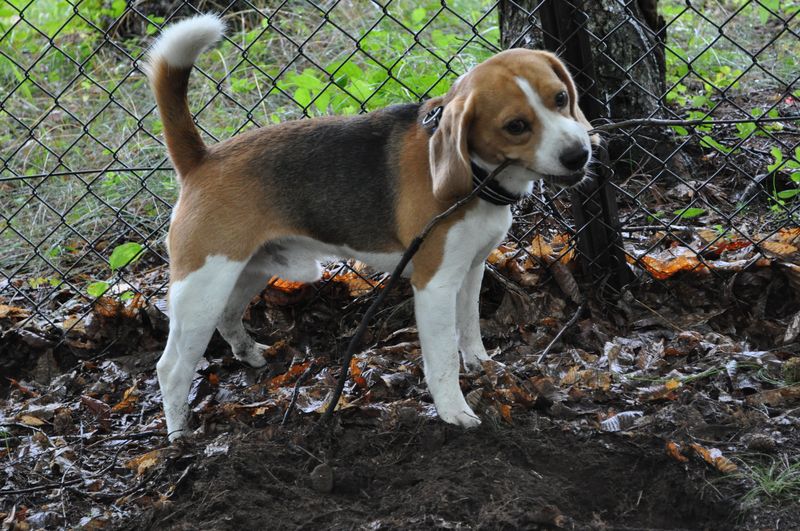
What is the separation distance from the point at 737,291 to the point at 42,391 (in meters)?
3.15

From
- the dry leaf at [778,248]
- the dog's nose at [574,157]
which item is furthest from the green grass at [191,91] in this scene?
the dog's nose at [574,157]

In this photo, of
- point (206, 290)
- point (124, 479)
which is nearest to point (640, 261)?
point (206, 290)

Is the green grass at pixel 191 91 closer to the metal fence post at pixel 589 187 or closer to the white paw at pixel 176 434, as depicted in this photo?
the metal fence post at pixel 589 187

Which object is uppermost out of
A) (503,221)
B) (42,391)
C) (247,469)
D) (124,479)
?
(503,221)

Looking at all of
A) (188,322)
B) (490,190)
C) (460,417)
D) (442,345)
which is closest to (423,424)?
(460,417)

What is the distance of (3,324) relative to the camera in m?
4.41

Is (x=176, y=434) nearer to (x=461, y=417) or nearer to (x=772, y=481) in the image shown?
(x=461, y=417)

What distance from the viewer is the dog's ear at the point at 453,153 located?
9.19 ft

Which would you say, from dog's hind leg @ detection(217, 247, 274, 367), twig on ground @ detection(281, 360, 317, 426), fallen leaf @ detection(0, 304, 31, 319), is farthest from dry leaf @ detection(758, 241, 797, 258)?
fallen leaf @ detection(0, 304, 31, 319)

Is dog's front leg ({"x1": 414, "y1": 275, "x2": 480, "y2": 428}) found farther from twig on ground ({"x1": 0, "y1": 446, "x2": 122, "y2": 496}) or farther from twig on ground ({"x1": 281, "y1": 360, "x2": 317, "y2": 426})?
twig on ground ({"x1": 0, "y1": 446, "x2": 122, "y2": 496})

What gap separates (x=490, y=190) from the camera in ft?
9.88

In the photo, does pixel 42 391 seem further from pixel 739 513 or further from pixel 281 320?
pixel 739 513

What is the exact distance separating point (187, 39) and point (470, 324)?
60.4 inches

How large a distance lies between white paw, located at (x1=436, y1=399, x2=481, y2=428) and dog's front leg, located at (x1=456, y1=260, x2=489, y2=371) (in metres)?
0.50
